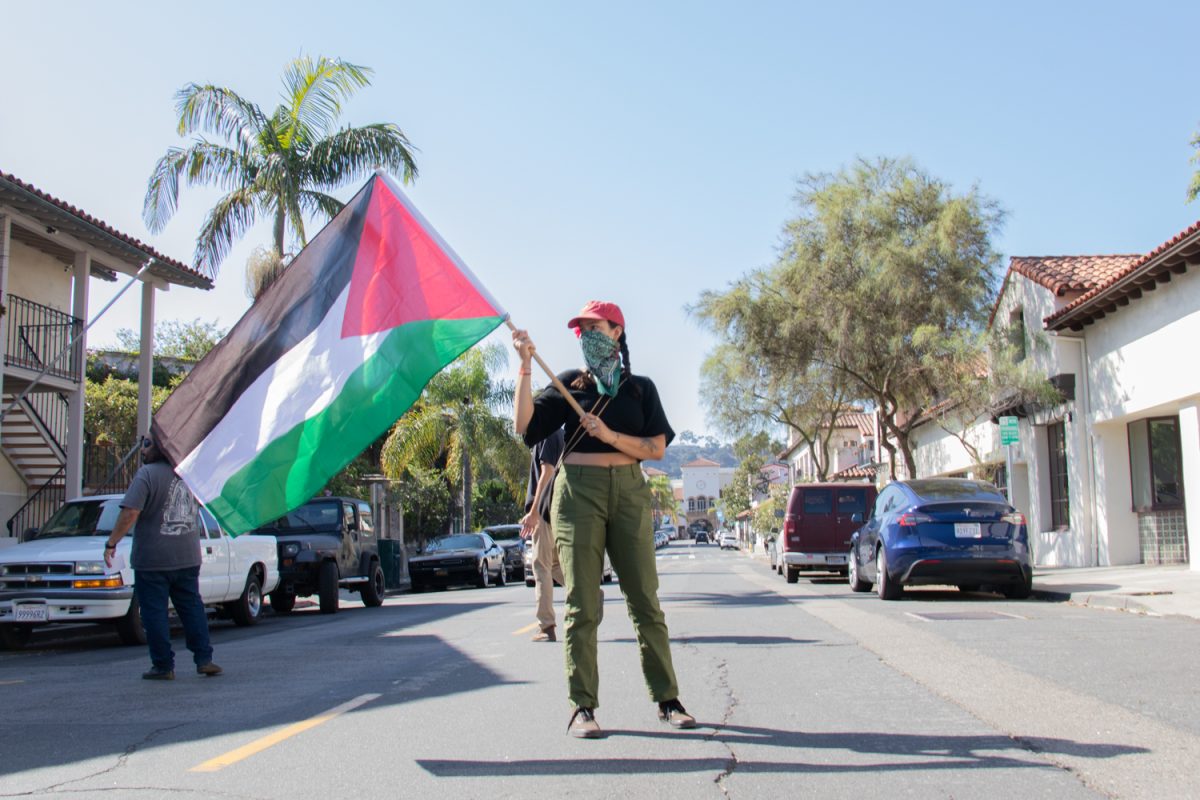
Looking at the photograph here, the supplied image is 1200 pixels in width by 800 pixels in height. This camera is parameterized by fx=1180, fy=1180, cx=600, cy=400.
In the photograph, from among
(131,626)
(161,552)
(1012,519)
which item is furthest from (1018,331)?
(161,552)

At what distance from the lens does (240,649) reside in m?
11.0

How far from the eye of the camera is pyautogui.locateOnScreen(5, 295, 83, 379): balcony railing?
2020cm

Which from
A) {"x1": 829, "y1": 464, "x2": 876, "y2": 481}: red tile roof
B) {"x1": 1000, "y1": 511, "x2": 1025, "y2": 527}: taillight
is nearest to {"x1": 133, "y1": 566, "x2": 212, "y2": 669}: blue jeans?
{"x1": 1000, "y1": 511, "x2": 1025, "y2": 527}: taillight

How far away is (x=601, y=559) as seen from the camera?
5.75m

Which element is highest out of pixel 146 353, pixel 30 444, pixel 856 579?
pixel 146 353

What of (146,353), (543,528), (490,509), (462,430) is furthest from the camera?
(490,509)

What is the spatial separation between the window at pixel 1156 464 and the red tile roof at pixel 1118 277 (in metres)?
2.37

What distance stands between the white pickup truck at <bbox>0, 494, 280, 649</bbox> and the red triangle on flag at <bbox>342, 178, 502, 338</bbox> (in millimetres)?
6093

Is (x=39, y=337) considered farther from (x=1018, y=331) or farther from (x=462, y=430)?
(x=1018, y=331)

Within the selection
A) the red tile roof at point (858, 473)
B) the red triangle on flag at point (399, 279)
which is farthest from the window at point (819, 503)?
the red tile roof at point (858, 473)

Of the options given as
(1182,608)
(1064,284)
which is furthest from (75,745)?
(1064,284)

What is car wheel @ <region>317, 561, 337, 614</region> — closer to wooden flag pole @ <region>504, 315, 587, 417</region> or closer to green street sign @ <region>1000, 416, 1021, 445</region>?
green street sign @ <region>1000, 416, 1021, 445</region>

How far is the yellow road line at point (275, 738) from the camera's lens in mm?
5266

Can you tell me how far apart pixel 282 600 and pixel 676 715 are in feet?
46.8
